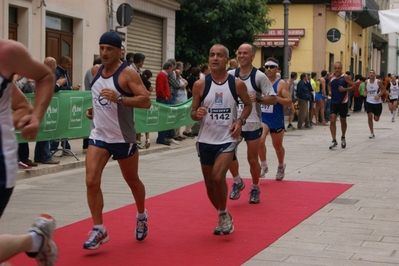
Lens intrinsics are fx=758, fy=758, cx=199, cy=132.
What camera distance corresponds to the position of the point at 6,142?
424 centimetres

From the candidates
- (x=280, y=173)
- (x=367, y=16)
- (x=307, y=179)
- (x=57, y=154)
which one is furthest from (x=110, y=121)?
(x=367, y=16)

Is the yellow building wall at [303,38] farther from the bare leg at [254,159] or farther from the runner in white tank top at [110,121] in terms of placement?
the runner in white tank top at [110,121]

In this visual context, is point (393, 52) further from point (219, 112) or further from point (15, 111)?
point (15, 111)

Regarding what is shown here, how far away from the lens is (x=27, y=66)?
13.9 ft

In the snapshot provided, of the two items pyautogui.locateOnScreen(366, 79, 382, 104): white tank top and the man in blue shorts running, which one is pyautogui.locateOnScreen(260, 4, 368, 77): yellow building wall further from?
the man in blue shorts running

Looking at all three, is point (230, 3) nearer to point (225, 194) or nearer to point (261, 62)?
point (261, 62)

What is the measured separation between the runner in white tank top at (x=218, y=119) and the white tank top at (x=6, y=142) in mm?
3317

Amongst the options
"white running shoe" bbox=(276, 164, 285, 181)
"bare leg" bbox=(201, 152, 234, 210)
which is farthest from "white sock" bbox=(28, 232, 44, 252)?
"white running shoe" bbox=(276, 164, 285, 181)

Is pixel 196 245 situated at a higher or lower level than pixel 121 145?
lower

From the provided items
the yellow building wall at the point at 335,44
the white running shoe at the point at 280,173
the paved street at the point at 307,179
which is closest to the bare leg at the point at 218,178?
the paved street at the point at 307,179

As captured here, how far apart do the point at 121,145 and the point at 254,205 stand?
9.94ft

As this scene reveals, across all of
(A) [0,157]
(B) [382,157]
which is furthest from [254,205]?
(B) [382,157]

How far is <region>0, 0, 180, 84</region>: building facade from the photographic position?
17.4 m

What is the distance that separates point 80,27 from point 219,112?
1315cm
